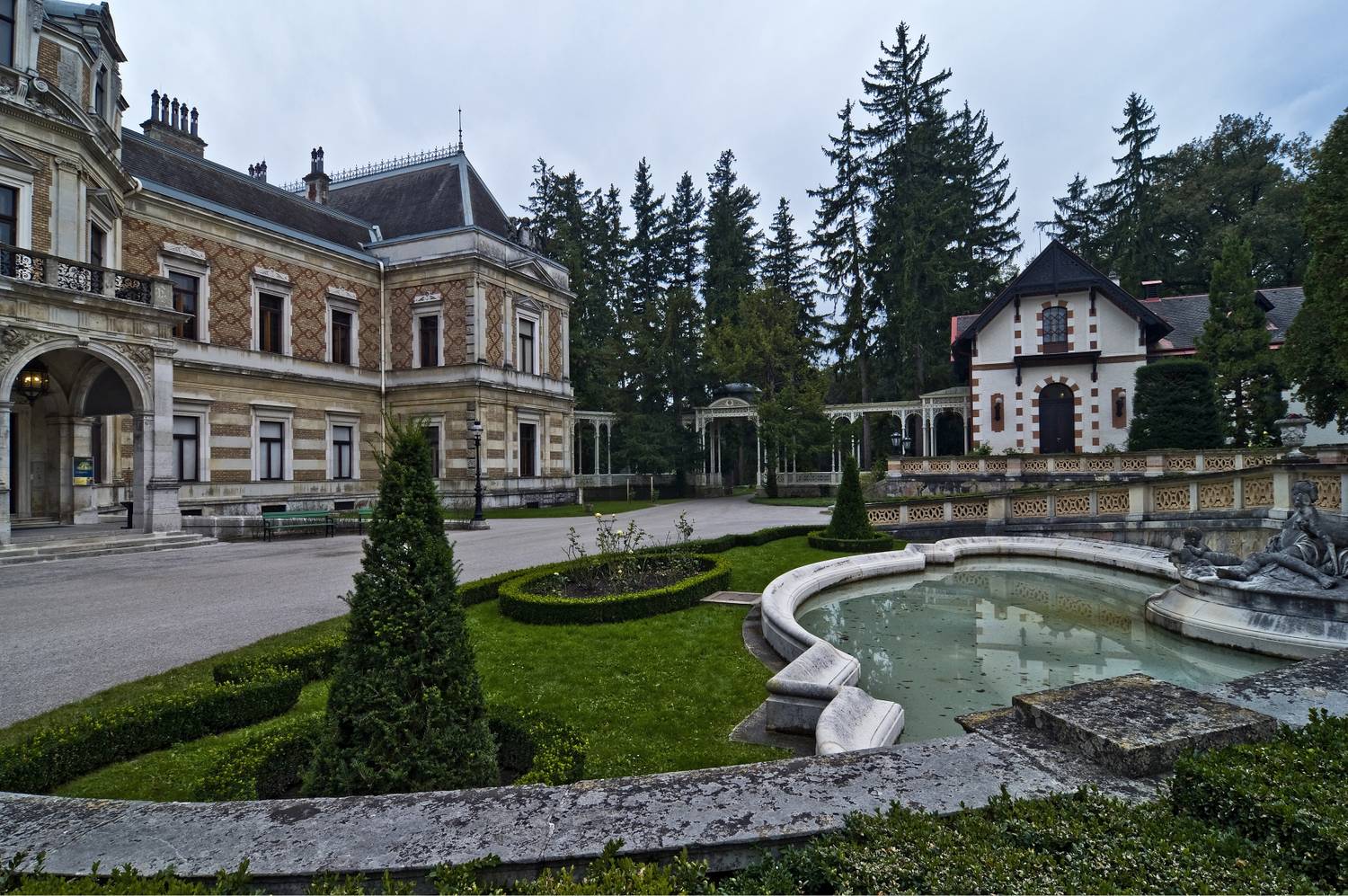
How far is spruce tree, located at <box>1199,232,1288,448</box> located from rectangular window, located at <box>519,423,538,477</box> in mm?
28655

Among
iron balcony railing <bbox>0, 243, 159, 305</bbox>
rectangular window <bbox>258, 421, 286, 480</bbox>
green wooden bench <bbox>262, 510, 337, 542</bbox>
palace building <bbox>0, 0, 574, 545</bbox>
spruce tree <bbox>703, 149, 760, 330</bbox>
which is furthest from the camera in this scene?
spruce tree <bbox>703, 149, 760, 330</bbox>

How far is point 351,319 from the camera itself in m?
27.4

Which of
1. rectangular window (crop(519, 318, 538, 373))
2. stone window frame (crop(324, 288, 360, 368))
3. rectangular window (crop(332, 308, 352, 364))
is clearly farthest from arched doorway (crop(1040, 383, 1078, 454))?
rectangular window (crop(332, 308, 352, 364))

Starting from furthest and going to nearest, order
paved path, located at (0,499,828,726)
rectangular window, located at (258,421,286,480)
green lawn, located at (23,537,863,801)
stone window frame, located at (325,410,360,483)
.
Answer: stone window frame, located at (325,410,360,483)
rectangular window, located at (258,421,286,480)
paved path, located at (0,499,828,726)
green lawn, located at (23,537,863,801)

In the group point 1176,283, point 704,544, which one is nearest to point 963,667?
point 704,544

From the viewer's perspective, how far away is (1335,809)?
2.11 metres

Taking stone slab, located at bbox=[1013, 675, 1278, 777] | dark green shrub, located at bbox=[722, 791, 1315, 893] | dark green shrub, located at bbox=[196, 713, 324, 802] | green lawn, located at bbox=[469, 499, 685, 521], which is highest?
stone slab, located at bbox=[1013, 675, 1278, 777]

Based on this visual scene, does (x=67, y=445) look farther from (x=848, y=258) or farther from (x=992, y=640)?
(x=848, y=258)

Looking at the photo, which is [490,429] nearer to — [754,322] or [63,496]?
[63,496]

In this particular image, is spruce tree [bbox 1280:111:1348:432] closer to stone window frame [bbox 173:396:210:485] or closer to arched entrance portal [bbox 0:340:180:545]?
arched entrance portal [bbox 0:340:180:545]

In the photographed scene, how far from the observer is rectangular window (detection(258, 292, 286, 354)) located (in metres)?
24.3

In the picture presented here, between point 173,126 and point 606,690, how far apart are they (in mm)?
34869

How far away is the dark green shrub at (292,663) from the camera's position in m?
5.52

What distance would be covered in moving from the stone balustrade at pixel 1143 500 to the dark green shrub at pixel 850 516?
2962mm
